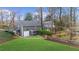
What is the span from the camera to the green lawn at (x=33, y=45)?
453 inches

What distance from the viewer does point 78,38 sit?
1152 cm

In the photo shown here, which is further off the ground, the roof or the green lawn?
the roof

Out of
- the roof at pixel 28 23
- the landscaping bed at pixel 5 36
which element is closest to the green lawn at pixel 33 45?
the landscaping bed at pixel 5 36

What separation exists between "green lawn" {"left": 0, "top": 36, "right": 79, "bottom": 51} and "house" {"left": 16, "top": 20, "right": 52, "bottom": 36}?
0.22 ft

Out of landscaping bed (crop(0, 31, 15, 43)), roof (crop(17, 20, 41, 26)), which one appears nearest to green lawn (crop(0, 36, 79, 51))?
landscaping bed (crop(0, 31, 15, 43))

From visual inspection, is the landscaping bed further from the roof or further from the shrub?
the shrub

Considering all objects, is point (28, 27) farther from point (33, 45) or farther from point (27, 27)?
point (33, 45)

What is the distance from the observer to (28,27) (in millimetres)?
11516

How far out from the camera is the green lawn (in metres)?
11.5

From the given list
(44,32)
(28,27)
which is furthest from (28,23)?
(44,32)

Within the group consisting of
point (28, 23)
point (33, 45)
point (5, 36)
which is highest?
point (28, 23)

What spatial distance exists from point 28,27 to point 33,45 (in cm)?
21

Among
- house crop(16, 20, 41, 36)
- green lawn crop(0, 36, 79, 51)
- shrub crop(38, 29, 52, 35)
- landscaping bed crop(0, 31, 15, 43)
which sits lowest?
green lawn crop(0, 36, 79, 51)
